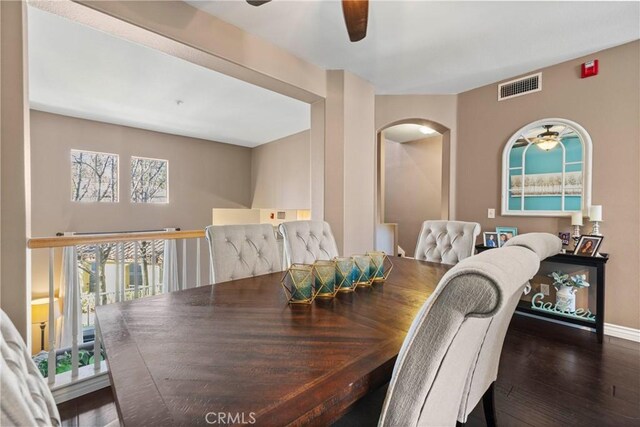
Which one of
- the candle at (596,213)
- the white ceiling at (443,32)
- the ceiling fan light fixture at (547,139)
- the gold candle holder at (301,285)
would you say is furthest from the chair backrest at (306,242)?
the ceiling fan light fixture at (547,139)

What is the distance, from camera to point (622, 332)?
8.53 feet

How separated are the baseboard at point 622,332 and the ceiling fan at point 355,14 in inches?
130

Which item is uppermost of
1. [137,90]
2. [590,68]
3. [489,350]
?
[137,90]

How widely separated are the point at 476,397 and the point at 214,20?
285 centimetres

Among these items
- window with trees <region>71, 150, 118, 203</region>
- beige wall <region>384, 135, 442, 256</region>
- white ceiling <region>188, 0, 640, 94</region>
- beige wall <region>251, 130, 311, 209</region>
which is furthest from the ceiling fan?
window with trees <region>71, 150, 118, 203</region>

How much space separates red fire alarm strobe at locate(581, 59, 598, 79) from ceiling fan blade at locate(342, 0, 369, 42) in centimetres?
246

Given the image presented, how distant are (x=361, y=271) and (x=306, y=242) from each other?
69 cm

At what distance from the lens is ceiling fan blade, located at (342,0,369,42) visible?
60.9 inches

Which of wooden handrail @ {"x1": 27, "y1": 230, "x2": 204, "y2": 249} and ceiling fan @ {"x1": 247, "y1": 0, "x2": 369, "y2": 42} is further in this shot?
wooden handrail @ {"x1": 27, "y1": 230, "x2": 204, "y2": 249}

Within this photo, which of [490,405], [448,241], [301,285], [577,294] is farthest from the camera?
[577,294]

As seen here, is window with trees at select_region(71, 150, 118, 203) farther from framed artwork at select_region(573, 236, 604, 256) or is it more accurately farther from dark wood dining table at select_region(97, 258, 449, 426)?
framed artwork at select_region(573, 236, 604, 256)

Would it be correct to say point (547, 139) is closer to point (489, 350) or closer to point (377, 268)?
point (377, 268)

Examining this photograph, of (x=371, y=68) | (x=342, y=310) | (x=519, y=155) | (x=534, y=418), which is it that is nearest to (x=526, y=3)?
(x=371, y=68)

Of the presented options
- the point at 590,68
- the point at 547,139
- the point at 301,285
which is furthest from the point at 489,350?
the point at 590,68
